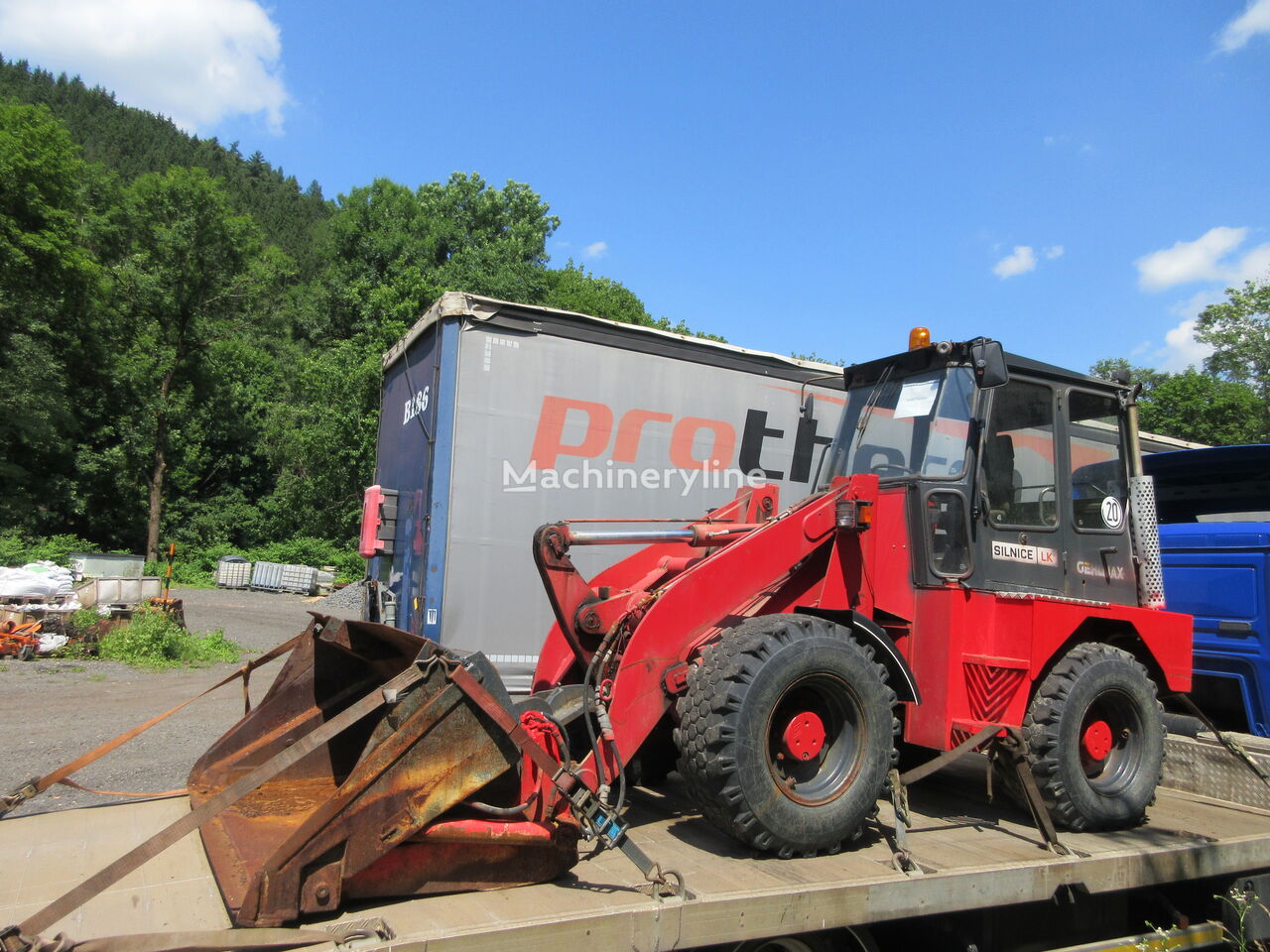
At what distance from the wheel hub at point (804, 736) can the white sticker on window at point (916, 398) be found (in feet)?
5.87

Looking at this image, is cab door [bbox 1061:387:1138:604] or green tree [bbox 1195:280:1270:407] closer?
cab door [bbox 1061:387:1138:604]

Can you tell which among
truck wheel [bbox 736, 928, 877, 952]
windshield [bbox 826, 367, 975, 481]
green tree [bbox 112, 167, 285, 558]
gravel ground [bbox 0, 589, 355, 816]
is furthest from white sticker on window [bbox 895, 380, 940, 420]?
green tree [bbox 112, 167, 285, 558]

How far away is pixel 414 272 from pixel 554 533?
2543 cm

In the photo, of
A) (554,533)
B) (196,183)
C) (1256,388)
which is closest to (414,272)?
(196,183)

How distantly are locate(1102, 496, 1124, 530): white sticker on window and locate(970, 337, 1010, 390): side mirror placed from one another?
1.15m

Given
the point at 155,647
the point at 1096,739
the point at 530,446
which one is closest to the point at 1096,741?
the point at 1096,739

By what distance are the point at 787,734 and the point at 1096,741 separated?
1789 mm

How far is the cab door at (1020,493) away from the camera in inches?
164

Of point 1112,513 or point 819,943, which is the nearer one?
point 819,943

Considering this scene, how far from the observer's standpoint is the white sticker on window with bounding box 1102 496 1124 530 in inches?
184

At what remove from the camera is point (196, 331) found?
32.8 m

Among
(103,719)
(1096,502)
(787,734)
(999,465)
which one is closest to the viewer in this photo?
(787,734)

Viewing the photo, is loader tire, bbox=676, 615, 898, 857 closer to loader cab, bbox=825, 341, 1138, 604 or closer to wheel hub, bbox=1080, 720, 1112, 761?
loader cab, bbox=825, 341, 1138, 604

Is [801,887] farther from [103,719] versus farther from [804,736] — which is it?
[103,719]
